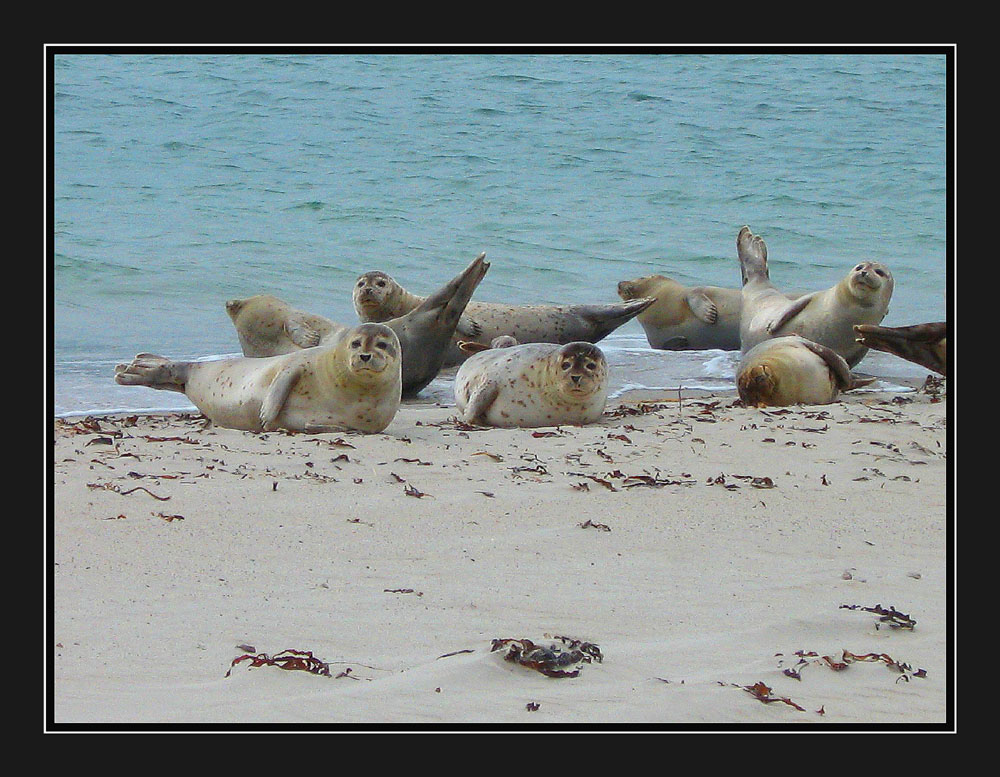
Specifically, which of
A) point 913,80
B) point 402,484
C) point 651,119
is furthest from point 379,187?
point 402,484

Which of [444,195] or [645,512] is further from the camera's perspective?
[444,195]

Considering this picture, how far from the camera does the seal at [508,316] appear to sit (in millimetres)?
8875

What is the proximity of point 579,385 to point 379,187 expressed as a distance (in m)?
12.8

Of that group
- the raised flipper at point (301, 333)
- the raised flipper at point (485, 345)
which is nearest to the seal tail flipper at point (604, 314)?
the raised flipper at point (485, 345)

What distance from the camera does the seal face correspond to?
7.22m

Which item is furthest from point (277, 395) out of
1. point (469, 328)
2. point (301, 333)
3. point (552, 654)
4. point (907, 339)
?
point (552, 654)

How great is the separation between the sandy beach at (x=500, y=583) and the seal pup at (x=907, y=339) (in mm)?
385

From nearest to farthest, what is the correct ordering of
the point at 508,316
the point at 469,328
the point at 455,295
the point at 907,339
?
the point at 907,339
the point at 455,295
the point at 469,328
the point at 508,316

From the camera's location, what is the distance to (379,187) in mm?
18734

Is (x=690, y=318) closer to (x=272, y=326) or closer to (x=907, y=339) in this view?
(x=272, y=326)

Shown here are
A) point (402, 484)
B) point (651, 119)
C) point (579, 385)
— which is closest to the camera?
point (402, 484)

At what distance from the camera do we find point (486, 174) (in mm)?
Result: 19547

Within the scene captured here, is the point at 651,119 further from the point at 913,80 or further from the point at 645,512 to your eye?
the point at 645,512

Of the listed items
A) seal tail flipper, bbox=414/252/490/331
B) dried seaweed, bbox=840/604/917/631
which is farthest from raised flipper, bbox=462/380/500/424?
dried seaweed, bbox=840/604/917/631
